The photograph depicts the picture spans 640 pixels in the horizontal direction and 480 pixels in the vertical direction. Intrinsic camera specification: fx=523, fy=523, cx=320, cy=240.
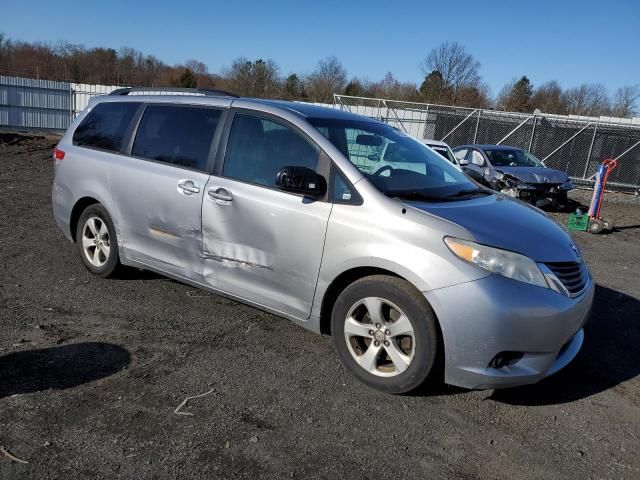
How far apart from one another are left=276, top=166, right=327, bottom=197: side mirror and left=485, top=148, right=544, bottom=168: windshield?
11119 millimetres

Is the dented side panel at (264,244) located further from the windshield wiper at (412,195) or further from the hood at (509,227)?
the hood at (509,227)

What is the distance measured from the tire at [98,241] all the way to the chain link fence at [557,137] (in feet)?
52.9

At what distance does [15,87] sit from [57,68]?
105 ft

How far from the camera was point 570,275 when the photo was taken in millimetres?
3377

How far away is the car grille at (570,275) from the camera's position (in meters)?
3.27

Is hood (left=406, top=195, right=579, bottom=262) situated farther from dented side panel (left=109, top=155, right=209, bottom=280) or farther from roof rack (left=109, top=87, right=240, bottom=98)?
roof rack (left=109, top=87, right=240, bottom=98)

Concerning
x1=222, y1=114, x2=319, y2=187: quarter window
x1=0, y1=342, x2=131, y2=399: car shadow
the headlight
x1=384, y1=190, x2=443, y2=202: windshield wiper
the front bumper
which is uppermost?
x1=222, y1=114, x2=319, y2=187: quarter window

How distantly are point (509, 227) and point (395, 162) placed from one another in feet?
3.48

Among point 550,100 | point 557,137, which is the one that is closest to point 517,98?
point 550,100

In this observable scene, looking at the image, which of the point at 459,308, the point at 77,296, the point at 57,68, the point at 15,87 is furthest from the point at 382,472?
the point at 57,68

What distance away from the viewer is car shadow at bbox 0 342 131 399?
3205 millimetres

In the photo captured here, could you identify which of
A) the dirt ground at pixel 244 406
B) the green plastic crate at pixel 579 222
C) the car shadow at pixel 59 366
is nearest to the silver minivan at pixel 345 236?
the dirt ground at pixel 244 406

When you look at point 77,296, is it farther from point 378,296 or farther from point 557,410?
point 557,410

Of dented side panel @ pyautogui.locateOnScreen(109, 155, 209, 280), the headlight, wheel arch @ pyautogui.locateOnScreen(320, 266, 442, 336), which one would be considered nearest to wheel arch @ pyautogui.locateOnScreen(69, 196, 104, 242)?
dented side panel @ pyautogui.locateOnScreen(109, 155, 209, 280)
